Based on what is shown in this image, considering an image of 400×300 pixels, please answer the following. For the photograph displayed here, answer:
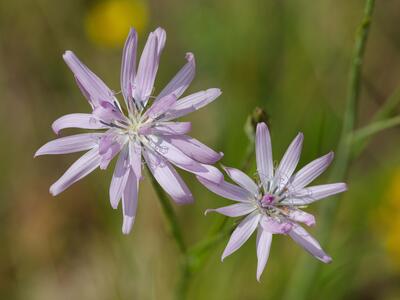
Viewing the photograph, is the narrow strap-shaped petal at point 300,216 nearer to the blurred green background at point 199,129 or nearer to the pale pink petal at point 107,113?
the pale pink petal at point 107,113

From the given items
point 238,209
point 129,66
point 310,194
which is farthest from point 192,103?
point 310,194

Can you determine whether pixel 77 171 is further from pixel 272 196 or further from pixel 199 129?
pixel 199 129

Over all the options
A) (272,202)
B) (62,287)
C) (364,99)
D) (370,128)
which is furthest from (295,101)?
(62,287)

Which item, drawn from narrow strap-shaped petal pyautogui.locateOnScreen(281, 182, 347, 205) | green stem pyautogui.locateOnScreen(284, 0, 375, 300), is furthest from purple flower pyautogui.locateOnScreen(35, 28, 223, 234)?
green stem pyautogui.locateOnScreen(284, 0, 375, 300)

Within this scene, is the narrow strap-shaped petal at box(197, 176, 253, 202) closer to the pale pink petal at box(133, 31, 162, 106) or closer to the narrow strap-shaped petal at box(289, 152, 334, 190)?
the narrow strap-shaped petal at box(289, 152, 334, 190)

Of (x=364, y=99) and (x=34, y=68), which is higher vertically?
(x=34, y=68)

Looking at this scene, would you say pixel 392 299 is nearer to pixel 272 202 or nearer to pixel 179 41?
pixel 272 202
